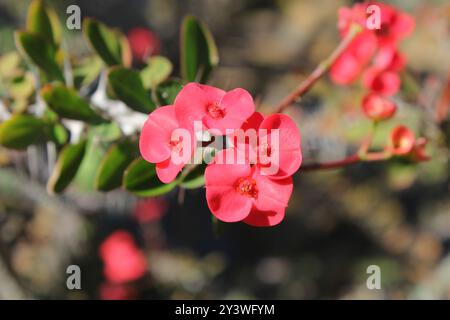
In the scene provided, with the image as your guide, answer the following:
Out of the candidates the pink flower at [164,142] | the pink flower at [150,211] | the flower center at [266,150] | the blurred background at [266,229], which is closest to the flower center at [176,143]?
the pink flower at [164,142]

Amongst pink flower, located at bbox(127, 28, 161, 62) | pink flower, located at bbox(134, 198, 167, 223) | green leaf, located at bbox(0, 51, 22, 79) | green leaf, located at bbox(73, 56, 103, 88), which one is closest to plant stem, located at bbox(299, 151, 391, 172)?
green leaf, located at bbox(73, 56, 103, 88)

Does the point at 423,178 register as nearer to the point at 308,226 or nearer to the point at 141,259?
the point at 308,226

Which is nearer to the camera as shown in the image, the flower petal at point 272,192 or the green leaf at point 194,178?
the flower petal at point 272,192

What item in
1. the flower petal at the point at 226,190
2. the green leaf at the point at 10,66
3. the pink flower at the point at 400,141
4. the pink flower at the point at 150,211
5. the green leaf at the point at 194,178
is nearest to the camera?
the flower petal at the point at 226,190

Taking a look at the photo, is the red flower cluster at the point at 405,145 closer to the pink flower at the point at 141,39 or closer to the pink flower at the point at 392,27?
the pink flower at the point at 392,27

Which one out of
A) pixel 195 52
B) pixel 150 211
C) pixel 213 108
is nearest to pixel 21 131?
pixel 195 52

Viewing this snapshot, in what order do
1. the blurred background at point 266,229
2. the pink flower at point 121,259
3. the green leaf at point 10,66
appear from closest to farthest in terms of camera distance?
the green leaf at point 10,66, the blurred background at point 266,229, the pink flower at point 121,259
